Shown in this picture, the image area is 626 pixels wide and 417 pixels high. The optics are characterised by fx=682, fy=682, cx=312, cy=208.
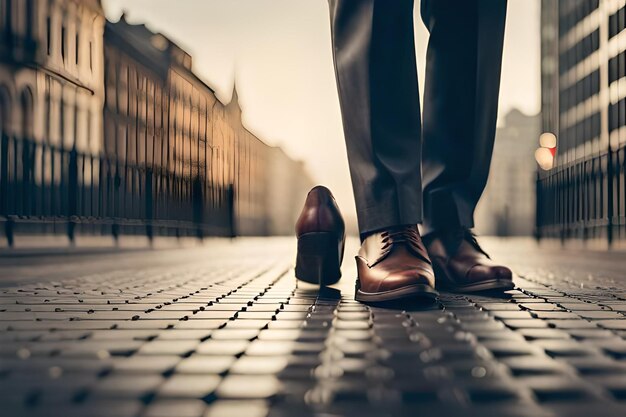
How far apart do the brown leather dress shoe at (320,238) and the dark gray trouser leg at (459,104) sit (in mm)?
329

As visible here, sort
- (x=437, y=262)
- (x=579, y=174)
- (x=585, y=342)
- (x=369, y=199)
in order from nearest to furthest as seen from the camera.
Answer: (x=585, y=342), (x=369, y=199), (x=437, y=262), (x=579, y=174)

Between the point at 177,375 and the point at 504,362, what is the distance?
1.68 feet

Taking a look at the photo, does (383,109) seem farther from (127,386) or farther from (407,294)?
(127,386)

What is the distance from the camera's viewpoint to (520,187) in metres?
89.2

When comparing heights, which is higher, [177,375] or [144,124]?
[144,124]

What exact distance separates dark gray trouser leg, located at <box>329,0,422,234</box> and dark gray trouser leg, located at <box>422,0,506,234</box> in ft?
1.08

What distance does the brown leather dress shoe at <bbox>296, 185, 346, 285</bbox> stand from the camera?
2250 millimetres

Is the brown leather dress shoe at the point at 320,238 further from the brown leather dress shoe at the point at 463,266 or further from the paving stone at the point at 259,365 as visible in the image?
the paving stone at the point at 259,365

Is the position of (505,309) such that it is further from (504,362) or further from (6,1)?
(6,1)

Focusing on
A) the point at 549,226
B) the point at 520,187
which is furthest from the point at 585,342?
the point at 520,187

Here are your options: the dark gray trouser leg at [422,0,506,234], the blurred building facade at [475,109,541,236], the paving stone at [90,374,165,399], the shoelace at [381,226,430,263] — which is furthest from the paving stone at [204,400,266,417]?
the blurred building facade at [475,109,541,236]

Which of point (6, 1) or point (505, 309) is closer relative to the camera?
point (505, 309)

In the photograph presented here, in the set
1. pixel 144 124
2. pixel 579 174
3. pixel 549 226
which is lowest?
pixel 549 226

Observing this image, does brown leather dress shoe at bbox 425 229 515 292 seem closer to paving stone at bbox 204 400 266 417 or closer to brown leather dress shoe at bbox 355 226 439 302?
brown leather dress shoe at bbox 355 226 439 302
